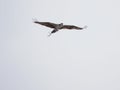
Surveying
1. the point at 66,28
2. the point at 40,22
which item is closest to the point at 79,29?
the point at 66,28

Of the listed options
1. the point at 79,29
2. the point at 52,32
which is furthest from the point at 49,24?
the point at 79,29

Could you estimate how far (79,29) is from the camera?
57625mm

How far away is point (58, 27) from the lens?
53.0m

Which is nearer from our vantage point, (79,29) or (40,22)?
(40,22)

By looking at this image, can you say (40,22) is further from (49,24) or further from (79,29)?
(79,29)

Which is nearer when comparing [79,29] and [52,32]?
[52,32]

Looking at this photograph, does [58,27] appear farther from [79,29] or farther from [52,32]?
[79,29]

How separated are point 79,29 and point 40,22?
8.34 meters

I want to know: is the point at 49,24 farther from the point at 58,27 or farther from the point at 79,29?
the point at 79,29

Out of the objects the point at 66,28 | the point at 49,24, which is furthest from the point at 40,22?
the point at 66,28

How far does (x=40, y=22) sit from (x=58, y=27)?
3597 millimetres

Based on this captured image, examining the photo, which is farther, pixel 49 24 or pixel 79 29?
pixel 79 29

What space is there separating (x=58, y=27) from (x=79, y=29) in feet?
20.2

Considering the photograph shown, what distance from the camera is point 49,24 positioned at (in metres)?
53.8
